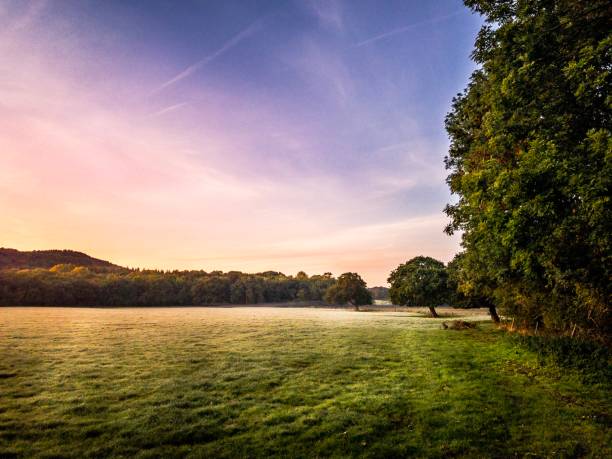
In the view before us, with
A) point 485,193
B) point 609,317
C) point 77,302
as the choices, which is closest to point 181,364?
point 485,193

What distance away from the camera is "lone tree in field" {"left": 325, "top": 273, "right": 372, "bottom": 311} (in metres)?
126

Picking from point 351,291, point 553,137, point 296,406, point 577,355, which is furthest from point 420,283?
point 296,406

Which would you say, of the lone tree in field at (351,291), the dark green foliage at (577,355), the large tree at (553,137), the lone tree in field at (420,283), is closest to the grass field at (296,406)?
the dark green foliage at (577,355)

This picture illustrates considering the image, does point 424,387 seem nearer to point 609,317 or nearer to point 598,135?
point 598,135

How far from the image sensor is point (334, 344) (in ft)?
92.9

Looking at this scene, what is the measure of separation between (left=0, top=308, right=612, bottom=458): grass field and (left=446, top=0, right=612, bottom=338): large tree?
19.1 ft

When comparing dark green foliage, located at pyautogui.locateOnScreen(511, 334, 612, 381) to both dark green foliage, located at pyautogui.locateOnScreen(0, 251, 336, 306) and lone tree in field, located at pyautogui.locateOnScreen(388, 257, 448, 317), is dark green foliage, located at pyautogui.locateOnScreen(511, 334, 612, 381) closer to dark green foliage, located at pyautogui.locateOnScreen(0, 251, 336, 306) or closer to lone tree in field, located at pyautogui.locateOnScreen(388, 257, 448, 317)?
lone tree in field, located at pyautogui.locateOnScreen(388, 257, 448, 317)

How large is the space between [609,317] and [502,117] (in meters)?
14.7

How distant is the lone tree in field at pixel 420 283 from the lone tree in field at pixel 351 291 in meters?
46.7

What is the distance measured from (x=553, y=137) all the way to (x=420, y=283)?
58792 mm

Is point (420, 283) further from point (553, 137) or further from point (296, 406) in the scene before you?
point (296, 406)

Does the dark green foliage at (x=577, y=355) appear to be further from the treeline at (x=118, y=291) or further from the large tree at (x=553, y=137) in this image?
the treeline at (x=118, y=291)

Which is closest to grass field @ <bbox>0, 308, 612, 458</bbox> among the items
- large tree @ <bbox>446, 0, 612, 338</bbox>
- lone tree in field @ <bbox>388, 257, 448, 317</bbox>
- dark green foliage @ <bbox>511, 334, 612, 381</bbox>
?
dark green foliage @ <bbox>511, 334, 612, 381</bbox>

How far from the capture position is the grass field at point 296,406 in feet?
30.8
